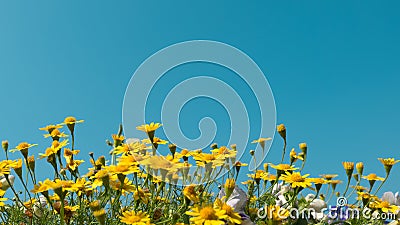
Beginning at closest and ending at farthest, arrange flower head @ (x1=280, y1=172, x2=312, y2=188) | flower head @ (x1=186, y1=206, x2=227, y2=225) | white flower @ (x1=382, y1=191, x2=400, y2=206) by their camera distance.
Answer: flower head @ (x1=186, y1=206, x2=227, y2=225)
flower head @ (x1=280, y1=172, x2=312, y2=188)
white flower @ (x1=382, y1=191, x2=400, y2=206)

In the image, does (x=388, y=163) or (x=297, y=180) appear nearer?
(x=297, y=180)

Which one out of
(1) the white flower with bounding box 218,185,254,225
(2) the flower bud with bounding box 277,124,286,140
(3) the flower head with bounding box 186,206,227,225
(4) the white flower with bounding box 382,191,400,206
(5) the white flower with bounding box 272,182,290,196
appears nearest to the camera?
(3) the flower head with bounding box 186,206,227,225

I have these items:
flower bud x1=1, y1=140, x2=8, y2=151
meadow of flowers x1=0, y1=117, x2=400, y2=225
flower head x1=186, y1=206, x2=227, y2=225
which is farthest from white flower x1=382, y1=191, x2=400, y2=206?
flower bud x1=1, y1=140, x2=8, y2=151

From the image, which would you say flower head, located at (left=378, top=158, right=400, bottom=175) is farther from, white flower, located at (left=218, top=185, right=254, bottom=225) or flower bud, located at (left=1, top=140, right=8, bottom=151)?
flower bud, located at (left=1, top=140, right=8, bottom=151)

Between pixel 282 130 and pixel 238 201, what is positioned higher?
pixel 282 130

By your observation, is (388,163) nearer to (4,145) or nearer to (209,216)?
(209,216)

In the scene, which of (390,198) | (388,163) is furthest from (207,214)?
(390,198)

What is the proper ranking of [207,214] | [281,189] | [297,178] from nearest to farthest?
[207,214] < [297,178] < [281,189]

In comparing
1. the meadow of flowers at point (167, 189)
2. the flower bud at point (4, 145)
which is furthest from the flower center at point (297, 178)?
the flower bud at point (4, 145)

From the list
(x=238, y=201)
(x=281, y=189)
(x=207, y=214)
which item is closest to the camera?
(x=207, y=214)

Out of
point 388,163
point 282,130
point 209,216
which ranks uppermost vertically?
point 282,130

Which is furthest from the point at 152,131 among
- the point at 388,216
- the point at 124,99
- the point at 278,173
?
the point at 388,216

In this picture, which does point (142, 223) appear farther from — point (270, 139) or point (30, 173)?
point (270, 139)

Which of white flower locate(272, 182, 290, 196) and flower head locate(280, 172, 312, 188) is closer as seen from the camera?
flower head locate(280, 172, 312, 188)
